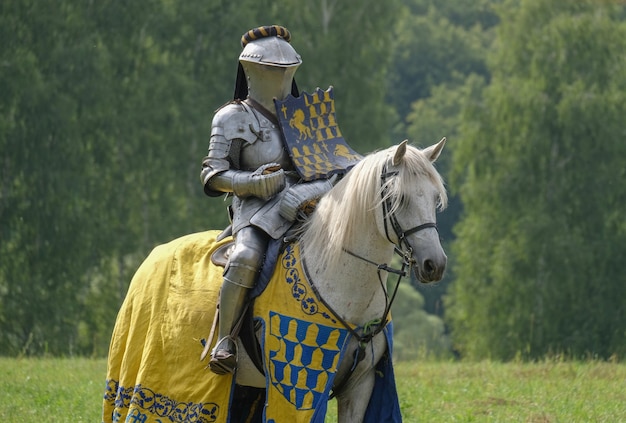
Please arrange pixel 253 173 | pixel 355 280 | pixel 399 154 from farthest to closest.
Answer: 1. pixel 253 173
2. pixel 355 280
3. pixel 399 154

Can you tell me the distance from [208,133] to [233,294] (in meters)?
21.9

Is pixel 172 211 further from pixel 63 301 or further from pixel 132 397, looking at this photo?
pixel 132 397

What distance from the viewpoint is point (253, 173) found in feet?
23.8

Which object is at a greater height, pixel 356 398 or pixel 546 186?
pixel 356 398

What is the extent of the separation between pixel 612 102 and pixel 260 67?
2333 cm

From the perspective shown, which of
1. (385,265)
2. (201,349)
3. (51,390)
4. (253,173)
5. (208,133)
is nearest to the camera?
(385,265)

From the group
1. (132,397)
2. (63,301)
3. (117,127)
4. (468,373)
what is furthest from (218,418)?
(117,127)

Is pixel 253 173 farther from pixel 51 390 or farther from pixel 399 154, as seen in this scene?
pixel 51 390

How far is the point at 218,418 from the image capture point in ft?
24.2

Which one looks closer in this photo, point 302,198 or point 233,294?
point 233,294

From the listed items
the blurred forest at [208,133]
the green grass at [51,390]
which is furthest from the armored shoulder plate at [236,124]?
the blurred forest at [208,133]

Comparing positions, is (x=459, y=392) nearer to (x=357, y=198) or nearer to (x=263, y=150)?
(x=263, y=150)

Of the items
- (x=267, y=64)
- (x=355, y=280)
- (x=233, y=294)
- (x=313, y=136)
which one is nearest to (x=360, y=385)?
(x=355, y=280)

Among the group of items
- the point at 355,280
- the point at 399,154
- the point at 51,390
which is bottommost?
the point at 51,390
